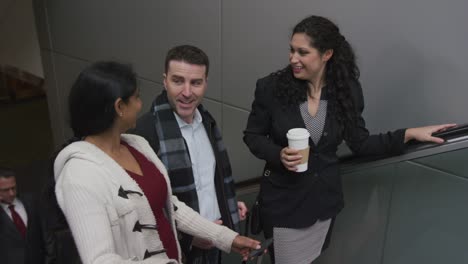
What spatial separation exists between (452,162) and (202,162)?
3.86ft

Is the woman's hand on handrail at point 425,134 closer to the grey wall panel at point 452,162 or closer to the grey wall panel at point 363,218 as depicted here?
the grey wall panel at point 452,162

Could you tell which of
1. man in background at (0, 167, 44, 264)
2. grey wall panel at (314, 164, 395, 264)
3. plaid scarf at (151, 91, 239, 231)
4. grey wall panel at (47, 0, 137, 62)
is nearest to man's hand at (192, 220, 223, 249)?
plaid scarf at (151, 91, 239, 231)

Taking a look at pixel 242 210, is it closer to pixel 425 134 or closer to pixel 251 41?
pixel 425 134

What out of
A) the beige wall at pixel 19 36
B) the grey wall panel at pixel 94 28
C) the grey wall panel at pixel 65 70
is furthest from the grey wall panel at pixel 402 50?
the beige wall at pixel 19 36

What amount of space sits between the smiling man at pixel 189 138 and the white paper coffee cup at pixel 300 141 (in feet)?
1.43

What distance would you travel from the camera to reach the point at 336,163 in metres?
1.86

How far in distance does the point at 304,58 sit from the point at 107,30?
328 cm

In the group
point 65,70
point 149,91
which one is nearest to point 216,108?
point 149,91

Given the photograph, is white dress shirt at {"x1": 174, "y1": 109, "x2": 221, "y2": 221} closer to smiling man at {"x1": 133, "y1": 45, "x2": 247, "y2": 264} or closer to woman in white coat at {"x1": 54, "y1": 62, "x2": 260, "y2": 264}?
smiling man at {"x1": 133, "y1": 45, "x2": 247, "y2": 264}

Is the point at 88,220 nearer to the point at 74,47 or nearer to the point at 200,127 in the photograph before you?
the point at 200,127

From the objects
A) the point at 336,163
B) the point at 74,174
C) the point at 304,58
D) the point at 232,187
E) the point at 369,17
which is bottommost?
the point at 232,187

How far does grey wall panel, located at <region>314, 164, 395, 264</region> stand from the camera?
85.5 inches

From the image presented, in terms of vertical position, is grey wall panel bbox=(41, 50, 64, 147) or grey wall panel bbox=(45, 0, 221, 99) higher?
grey wall panel bbox=(45, 0, 221, 99)

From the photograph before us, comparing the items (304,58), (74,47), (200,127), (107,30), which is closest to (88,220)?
(200,127)
